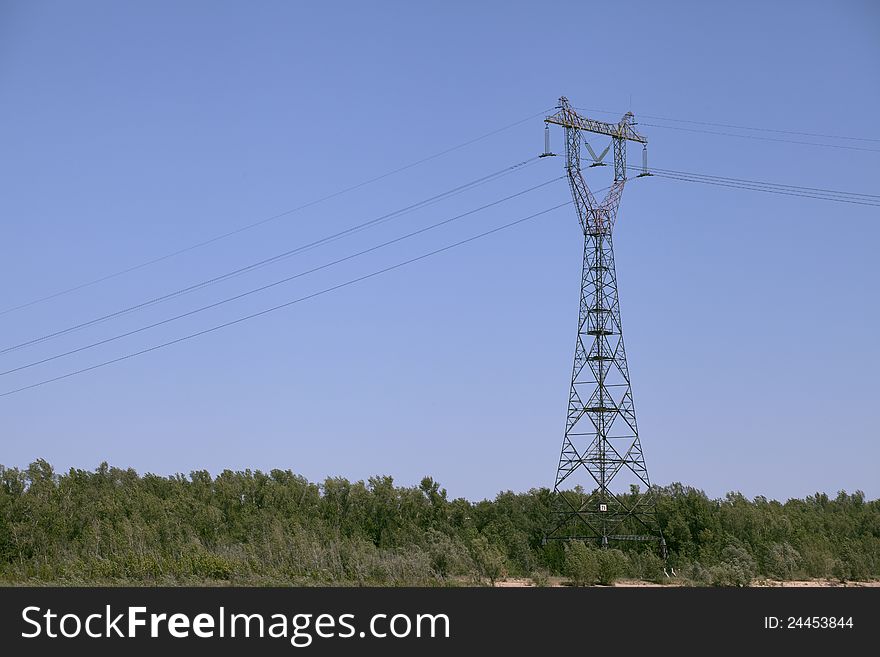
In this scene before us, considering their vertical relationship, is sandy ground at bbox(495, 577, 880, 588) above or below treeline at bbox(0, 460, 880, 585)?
below

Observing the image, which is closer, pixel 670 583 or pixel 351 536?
pixel 670 583

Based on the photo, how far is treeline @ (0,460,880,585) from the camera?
6606 centimetres

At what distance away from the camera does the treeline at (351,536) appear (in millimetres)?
66062

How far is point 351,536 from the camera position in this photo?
76750 millimetres

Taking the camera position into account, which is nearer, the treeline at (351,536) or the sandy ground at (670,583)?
the sandy ground at (670,583)

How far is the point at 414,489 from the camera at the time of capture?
80750 mm

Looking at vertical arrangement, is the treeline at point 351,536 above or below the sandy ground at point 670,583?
above

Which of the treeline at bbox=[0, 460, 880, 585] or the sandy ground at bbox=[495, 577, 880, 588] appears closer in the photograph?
the sandy ground at bbox=[495, 577, 880, 588]

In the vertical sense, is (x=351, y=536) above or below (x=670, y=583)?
above
